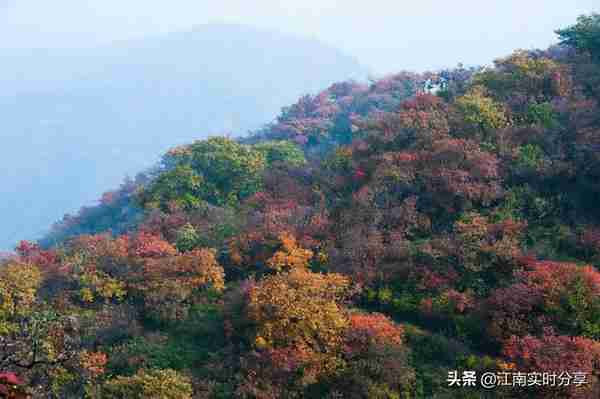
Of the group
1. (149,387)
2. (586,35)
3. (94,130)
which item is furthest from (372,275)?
(94,130)

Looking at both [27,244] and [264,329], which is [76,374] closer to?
[264,329]

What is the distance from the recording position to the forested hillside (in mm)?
10367

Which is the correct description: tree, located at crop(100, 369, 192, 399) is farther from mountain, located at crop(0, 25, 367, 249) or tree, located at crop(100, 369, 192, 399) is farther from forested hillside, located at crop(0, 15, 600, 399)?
mountain, located at crop(0, 25, 367, 249)

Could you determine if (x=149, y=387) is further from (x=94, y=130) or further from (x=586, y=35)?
(x=94, y=130)

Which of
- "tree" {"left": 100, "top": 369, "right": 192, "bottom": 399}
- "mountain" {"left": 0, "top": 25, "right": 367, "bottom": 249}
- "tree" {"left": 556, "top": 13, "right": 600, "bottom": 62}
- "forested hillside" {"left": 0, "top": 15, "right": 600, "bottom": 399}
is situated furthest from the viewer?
"mountain" {"left": 0, "top": 25, "right": 367, "bottom": 249}

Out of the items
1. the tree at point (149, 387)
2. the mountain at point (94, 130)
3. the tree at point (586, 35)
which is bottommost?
the mountain at point (94, 130)

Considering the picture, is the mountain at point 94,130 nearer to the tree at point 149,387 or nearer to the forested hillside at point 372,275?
the forested hillside at point 372,275

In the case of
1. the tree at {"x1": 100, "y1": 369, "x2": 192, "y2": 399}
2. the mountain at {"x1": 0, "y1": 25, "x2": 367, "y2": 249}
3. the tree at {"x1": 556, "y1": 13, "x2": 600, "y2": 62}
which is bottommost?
the mountain at {"x1": 0, "y1": 25, "x2": 367, "y2": 249}

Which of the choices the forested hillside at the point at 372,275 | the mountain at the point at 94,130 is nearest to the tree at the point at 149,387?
the forested hillside at the point at 372,275

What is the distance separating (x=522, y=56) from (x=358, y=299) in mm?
15231

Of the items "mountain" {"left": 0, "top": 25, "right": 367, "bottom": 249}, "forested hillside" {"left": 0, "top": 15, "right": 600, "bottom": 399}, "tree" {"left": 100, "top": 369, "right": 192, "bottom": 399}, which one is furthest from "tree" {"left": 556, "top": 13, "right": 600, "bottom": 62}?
"mountain" {"left": 0, "top": 25, "right": 367, "bottom": 249}

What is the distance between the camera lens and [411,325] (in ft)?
40.1

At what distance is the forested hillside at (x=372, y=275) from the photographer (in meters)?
10.4

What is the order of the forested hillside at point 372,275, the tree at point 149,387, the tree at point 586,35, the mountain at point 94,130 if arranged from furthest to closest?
the mountain at point 94,130
the tree at point 586,35
the forested hillside at point 372,275
the tree at point 149,387
